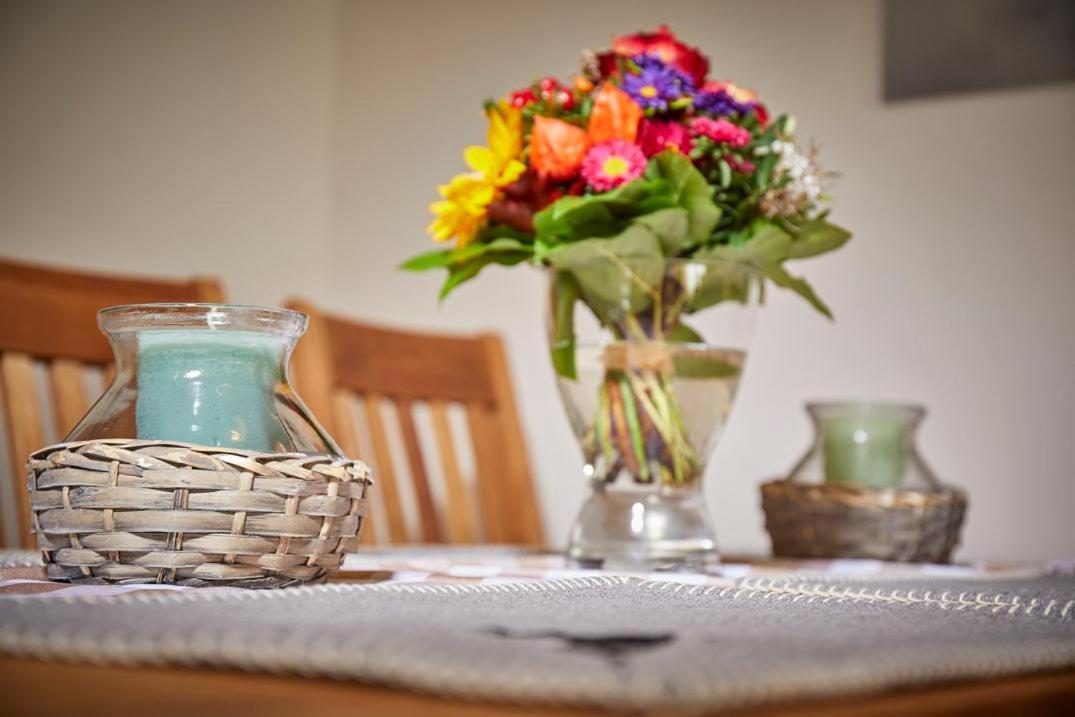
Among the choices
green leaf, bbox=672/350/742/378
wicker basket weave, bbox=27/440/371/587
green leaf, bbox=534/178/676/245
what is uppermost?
green leaf, bbox=534/178/676/245

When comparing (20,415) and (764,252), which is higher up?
(764,252)

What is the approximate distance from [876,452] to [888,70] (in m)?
1.00

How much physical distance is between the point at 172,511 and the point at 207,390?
0.07 metres

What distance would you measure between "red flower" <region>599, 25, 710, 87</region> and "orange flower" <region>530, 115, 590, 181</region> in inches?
4.1

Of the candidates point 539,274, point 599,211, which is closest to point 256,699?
point 599,211

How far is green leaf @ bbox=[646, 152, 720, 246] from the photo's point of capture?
31.6 inches

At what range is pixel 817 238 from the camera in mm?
880

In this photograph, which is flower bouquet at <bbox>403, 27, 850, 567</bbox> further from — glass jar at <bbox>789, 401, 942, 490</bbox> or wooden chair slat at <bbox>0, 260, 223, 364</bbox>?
wooden chair slat at <bbox>0, 260, 223, 364</bbox>

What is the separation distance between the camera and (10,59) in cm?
170

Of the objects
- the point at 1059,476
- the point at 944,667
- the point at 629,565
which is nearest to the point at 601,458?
the point at 629,565

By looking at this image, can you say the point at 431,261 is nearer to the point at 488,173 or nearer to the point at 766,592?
the point at 488,173

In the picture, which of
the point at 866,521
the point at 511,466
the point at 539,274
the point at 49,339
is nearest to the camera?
the point at 866,521

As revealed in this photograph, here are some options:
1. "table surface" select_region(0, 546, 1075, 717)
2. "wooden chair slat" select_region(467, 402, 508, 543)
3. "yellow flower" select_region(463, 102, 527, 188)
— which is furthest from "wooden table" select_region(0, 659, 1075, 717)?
"wooden chair slat" select_region(467, 402, 508, 543)

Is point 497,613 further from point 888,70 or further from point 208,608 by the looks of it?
point 888,70
